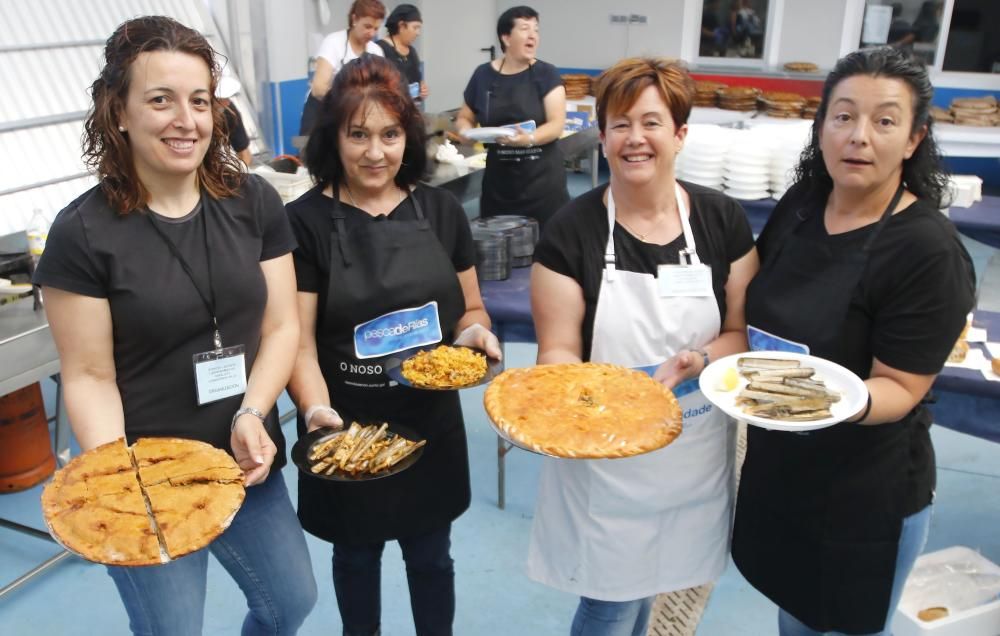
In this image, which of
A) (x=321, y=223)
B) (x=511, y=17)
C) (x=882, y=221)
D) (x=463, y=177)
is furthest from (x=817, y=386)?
(x=463, y=177)

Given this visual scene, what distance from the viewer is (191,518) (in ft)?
5.01

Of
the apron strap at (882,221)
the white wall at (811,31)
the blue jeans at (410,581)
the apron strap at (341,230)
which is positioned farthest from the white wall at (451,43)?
the apron strap at (882,221)

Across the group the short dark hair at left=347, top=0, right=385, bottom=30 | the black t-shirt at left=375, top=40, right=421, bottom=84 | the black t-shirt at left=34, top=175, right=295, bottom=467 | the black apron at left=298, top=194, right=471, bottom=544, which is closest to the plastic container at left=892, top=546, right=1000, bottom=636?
the black apron at left=298, top=194, right=471, bottom=544

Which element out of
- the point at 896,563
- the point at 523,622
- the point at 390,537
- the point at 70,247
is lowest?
the point at 523,622

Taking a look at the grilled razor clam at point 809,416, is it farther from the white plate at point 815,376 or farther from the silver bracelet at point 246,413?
the silver bracelet at point 246,413

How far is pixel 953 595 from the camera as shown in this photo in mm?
2492

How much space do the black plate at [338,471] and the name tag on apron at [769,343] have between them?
0.77m

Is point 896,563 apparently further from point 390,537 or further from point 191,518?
point 191,518

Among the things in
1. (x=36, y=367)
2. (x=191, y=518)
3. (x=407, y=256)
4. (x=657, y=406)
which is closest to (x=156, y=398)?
(x=191, y=518)

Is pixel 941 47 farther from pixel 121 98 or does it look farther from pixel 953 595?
pixel 121 98

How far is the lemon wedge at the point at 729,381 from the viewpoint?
170 cm

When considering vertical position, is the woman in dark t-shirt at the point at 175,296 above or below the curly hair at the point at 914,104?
below

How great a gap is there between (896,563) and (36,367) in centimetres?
257

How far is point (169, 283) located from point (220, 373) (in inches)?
8.3
